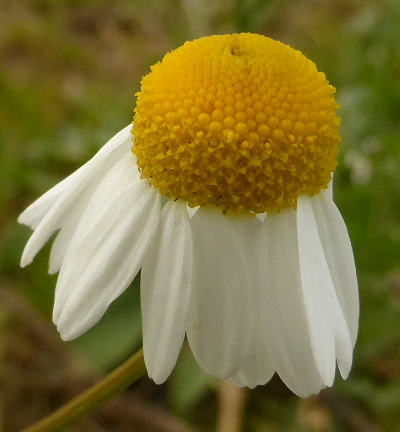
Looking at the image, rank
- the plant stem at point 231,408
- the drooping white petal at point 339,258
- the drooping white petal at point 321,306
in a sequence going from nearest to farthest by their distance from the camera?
1. the drooping white petal at point 321,306
2. the drooping white petal at point 339,258
3. the plant stem at point 231,408

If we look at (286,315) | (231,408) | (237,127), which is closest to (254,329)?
(286,315)

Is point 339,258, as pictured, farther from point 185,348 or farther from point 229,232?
point 185,348

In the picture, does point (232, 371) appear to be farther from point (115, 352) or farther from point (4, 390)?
point (4, 390)

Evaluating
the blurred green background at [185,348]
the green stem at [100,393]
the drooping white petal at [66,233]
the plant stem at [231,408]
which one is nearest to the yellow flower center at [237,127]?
the drooping white petal at [66,233]

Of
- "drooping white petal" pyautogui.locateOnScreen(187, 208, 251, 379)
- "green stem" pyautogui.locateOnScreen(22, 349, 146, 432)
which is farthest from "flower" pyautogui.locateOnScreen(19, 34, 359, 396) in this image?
"green stem" pyautogui.locateOnScreen(22, 349, 146, 432)

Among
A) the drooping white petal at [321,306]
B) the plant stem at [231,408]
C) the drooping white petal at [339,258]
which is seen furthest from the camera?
the plant stem at [231,408]

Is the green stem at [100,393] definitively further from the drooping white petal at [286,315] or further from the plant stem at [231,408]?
the plant stem at [231,408]
